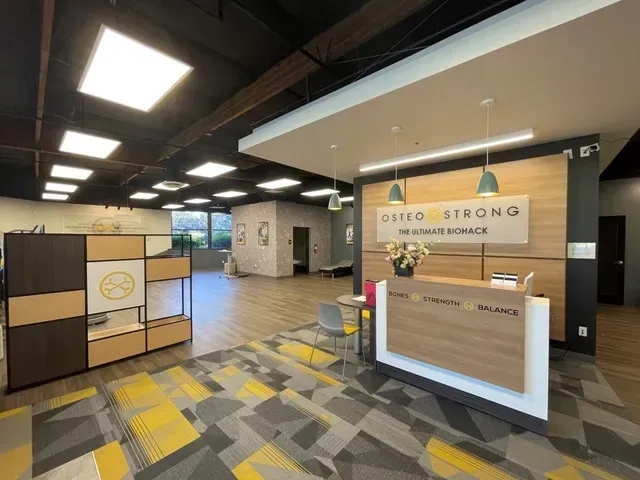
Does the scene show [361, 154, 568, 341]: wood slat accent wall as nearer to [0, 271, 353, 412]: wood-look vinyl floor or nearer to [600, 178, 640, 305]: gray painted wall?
[0, 271, 353, 412]: wood-look vinyl floor

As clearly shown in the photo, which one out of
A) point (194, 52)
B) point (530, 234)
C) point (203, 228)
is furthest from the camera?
point (203, 228)

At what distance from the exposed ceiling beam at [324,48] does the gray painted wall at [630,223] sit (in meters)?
8.29

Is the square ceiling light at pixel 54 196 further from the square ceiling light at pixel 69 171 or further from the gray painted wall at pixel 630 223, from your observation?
the gray painted wall at pixel 630 223

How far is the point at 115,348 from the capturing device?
12.2 feet

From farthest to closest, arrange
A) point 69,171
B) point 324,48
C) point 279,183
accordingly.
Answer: point 279,183, point 69,171, point 324,48

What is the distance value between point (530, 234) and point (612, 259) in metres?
5.30

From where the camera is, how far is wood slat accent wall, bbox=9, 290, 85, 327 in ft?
10.1

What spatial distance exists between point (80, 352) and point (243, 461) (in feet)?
9.37

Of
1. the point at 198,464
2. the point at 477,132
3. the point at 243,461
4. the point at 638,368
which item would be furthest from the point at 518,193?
the point at 198,464

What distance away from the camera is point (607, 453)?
2.14 meters

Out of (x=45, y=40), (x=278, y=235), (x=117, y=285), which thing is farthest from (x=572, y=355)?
(x=278, y=235)

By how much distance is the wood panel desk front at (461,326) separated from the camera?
2.48 meters

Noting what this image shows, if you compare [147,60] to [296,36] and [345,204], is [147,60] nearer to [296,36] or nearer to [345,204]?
[296,36]

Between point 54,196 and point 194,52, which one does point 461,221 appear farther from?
point 54,196
